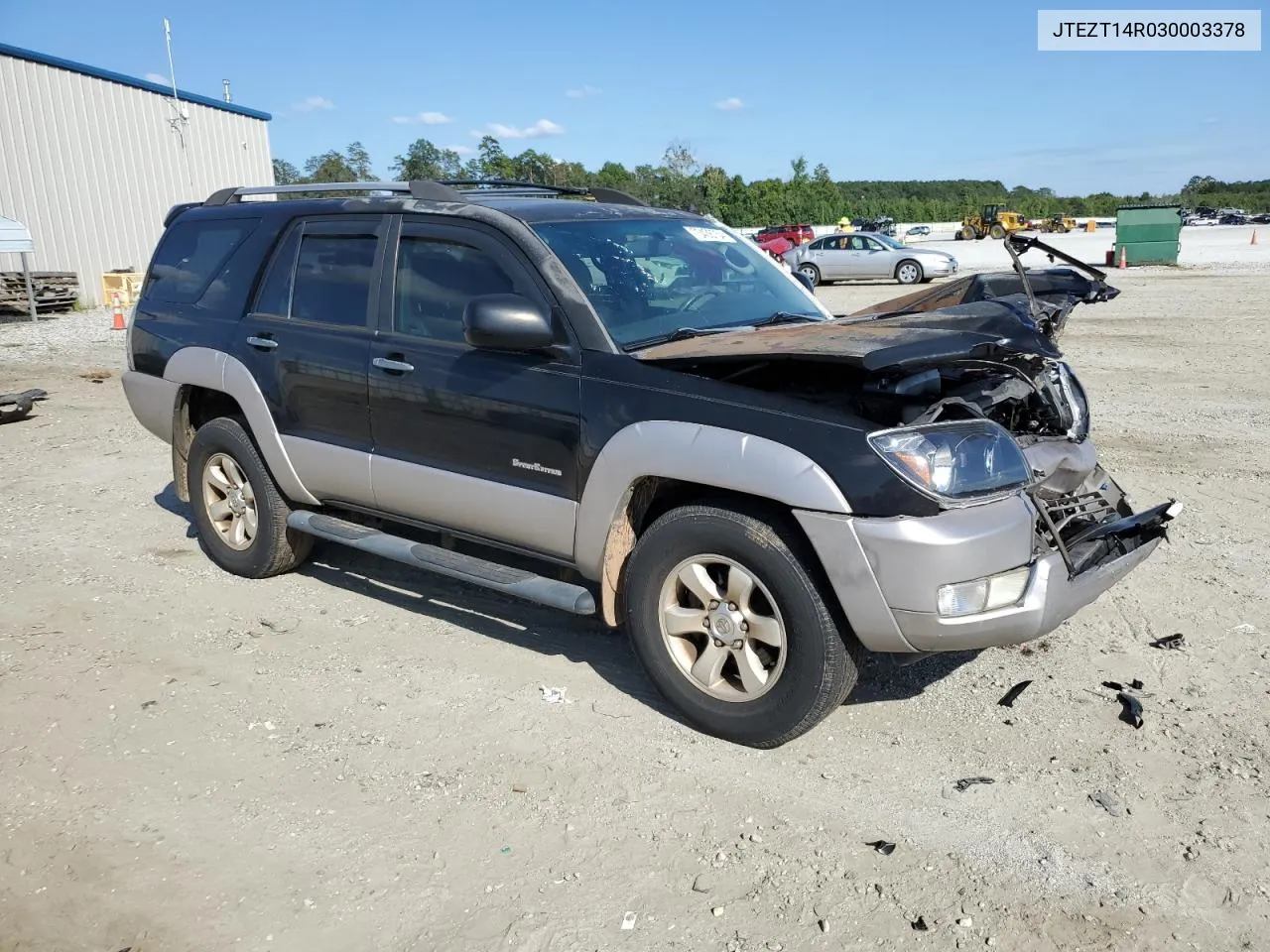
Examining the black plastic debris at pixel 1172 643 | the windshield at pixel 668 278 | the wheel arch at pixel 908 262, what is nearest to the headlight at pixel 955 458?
the windshield at pixel 668 278

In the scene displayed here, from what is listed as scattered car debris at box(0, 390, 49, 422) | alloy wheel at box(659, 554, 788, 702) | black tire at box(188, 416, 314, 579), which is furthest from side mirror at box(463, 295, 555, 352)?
scattered car debris at box(0, 390, 49, 422)

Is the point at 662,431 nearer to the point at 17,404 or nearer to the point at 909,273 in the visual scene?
the point at 17,404

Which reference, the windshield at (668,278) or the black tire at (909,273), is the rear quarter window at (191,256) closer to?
the windshield at (668,278)

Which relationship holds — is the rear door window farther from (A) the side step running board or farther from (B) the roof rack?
(A) the side step running board

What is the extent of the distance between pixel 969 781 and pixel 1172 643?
5.24 feet

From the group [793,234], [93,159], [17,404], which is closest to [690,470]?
[17,404]

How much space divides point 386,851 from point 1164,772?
2640 mm

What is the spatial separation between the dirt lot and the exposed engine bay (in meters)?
0.73

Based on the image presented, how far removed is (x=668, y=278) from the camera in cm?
461

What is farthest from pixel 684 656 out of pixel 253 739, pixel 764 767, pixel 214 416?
pixel 214 416

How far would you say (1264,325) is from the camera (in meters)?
15.1

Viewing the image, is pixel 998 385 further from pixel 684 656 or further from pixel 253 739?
pixel 253 739

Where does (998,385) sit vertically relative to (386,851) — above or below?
above

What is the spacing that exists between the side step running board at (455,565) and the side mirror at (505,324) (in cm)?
98
